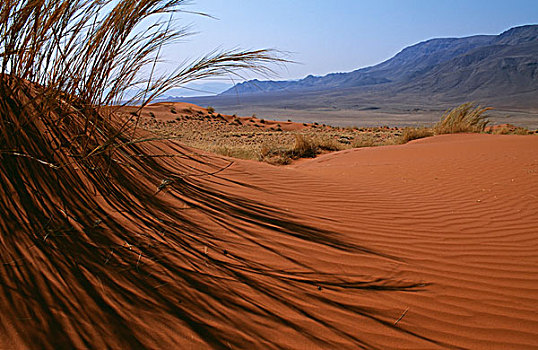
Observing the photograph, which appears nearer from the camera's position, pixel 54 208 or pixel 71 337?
pixel 71 337

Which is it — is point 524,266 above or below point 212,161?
below

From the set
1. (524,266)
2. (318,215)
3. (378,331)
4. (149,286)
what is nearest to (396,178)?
(318,215)

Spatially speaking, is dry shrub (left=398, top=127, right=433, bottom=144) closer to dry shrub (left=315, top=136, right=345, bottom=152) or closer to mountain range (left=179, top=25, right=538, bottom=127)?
dry shrub (left=315, top=136, right=345, bottom=152)

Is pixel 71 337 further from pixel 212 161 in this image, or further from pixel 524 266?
pixel 212 161

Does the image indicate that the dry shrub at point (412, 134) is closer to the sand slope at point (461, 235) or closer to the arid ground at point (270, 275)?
the sand slope at point (461, 235)

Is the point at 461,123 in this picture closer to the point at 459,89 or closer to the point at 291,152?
the point at 291,152

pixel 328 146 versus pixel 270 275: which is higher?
pixel 270 275

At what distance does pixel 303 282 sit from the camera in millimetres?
2717

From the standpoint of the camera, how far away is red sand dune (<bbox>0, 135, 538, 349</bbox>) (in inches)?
80.4

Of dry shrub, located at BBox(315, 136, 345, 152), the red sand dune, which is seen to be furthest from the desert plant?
the red sand dune

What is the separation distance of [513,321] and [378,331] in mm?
974

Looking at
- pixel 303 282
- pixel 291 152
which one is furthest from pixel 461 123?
pixel 303 282

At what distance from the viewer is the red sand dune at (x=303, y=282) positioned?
204 centimetres

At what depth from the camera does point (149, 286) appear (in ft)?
7.60
